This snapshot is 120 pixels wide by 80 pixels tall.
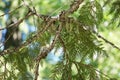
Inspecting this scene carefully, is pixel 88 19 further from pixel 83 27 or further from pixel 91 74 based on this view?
pixel 91 74

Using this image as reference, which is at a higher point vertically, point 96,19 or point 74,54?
point 96,19

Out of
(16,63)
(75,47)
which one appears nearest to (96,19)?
(75,47)

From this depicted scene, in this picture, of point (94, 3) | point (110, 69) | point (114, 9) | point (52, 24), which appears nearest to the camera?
point (52, 24)

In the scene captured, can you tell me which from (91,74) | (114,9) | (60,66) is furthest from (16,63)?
(114,9)

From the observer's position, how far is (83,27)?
1.97m

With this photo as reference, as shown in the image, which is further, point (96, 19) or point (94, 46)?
point (96, 19)

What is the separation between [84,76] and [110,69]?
4642 mm

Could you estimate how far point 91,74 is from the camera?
78.0 inches

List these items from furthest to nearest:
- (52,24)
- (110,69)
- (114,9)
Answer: (110,69), (114,9), (52,24)

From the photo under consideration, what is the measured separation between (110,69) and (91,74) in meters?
4.65

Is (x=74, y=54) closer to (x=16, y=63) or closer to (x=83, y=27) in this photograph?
(x=83, y=27)

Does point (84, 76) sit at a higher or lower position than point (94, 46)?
lower

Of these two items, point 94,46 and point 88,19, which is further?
point 88,19

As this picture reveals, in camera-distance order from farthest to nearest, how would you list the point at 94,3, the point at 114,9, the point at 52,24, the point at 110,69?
the point at 110,69
the point at 94,3
the point at 114,9
the point at 52,24
